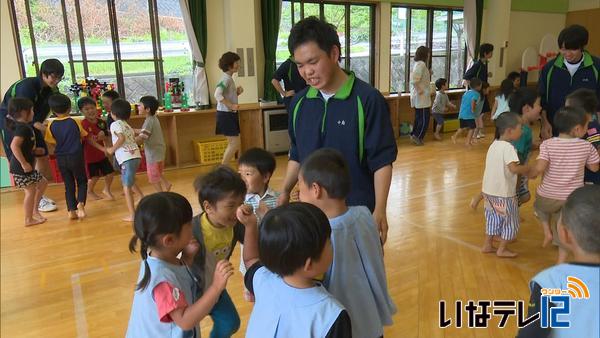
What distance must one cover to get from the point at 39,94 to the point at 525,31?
9.03 metres

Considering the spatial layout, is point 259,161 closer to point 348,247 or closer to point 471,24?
point 348,247

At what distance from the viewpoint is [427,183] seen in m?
4.94

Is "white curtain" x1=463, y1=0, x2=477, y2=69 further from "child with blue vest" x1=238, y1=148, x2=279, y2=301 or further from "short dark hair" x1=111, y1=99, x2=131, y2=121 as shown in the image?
"child with blue vest" x1=238, y1=148, x2=279, y2=301

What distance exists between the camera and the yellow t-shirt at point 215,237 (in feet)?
5.32

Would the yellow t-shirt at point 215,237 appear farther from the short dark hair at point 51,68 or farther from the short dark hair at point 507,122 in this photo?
the short dark hair at point 51,68

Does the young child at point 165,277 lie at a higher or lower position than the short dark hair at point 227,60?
lower

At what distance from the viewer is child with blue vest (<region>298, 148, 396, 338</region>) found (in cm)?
131

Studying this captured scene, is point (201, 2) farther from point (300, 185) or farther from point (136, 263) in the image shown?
point (300, 185)

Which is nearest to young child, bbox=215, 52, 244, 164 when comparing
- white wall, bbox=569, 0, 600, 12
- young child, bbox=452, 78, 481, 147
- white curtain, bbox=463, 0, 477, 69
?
young child, bbox=452, 78, 481, 147

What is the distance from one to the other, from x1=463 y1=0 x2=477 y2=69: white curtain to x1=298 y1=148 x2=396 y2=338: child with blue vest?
801cm

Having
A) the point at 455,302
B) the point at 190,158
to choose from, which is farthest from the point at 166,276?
the point at 190,158

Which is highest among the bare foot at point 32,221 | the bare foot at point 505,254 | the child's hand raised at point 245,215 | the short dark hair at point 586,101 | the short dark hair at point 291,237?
the short dark hair at point 586,101

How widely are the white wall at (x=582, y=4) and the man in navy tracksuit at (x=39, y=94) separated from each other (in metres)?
10.2

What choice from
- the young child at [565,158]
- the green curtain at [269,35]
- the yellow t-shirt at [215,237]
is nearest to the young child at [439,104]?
the green curtain at [269,35]
